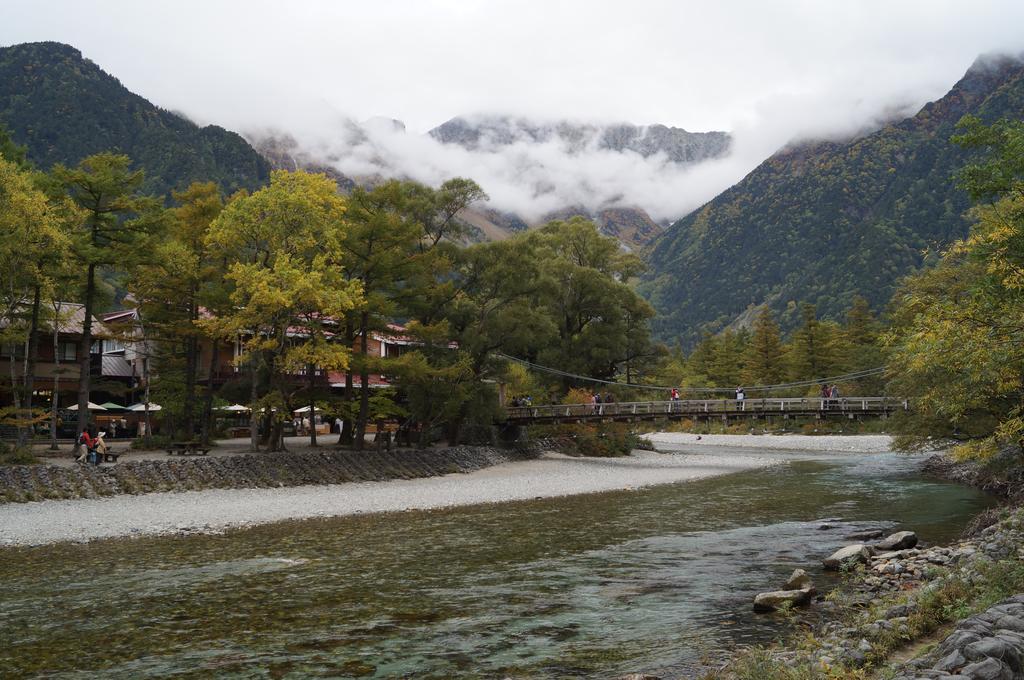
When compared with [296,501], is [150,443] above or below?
above

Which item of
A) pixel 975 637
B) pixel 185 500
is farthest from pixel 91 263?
pixel 975 637

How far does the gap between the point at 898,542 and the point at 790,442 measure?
4848 centimetres

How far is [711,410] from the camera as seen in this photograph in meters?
44.4

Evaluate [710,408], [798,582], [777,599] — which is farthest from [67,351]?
[777,599]

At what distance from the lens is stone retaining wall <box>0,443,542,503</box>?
23.9 m

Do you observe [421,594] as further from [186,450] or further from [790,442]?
[790,442]

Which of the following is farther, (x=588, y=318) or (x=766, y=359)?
(x=766, y=359)

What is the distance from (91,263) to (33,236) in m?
2.88

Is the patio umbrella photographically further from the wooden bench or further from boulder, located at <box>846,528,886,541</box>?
boulder, located at <box>846,528,886,541</box>

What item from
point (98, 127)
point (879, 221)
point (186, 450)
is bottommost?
point (186, 450)

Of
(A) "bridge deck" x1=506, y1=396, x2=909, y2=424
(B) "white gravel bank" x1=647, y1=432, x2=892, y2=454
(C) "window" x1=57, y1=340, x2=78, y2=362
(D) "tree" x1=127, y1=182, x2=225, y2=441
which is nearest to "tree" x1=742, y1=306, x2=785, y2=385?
(B) "white gravel bank" x1=647, y1=432, x2=892, y2=454

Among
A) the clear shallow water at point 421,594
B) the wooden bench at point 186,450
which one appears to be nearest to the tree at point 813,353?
the clear shallow water at point 421,594

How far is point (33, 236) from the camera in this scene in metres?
26.0

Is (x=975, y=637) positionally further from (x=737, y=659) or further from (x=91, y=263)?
(x=91, y=263)
